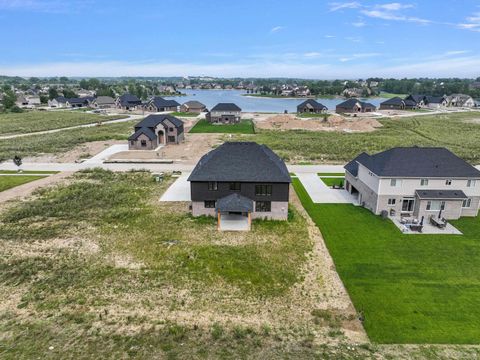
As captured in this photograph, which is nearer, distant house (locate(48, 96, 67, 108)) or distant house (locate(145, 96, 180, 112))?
distant house (locate(145, 96, 180, 112))

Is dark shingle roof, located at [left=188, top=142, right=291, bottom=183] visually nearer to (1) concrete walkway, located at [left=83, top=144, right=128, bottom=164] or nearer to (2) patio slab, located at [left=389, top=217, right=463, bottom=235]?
(2) patio slab, located at [left=389, top=217, right=463, bottom=235]

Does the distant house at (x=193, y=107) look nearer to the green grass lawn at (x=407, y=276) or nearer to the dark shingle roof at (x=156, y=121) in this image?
the dark shingle roof at (x=156, y=121)

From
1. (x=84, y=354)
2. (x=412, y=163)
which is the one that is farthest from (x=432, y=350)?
(x=412, y=163)

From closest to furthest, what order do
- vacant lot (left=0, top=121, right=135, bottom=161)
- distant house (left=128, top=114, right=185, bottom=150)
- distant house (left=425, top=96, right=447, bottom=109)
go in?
vacant lot (left=0, top=121, right=135, bottom=161) → distant house (left=128, top=114, right=185, bottom=150) → distant house (left=425, top=96, right=447, bottom=109)

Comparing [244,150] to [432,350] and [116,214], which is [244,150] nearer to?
[116,214]

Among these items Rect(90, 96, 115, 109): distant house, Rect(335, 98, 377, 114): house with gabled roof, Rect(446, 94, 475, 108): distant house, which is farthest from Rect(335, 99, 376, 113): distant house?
Rect(90, 96, 115, 109): distant house
